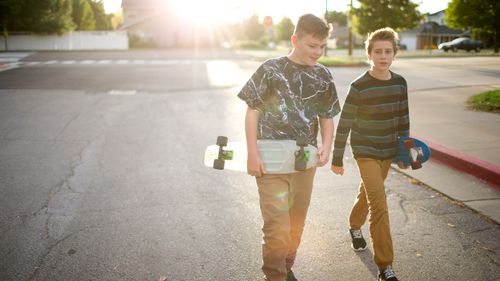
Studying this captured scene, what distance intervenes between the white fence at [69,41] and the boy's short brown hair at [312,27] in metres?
54.0

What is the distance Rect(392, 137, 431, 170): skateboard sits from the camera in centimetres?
324

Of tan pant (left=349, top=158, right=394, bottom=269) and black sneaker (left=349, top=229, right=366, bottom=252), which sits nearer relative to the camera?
tan pant (left=349, top=158, right=394, bottom=269)

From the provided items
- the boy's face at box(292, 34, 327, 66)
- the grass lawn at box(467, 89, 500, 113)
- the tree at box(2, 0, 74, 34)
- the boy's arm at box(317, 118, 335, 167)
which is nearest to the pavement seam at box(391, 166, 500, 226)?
the boy's arm at box(317, 118, 335, 167)

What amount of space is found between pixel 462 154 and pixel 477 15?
49315 mm

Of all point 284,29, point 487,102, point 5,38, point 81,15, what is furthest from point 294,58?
point 284,29

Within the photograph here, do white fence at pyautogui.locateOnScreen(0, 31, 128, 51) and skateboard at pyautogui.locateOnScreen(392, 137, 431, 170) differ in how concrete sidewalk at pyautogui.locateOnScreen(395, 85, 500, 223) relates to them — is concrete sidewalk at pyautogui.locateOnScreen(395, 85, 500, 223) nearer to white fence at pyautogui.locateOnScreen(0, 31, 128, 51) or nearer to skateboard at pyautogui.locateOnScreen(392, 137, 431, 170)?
skateboard at pyautogui.locateOnScreen(392, 137, 431, 170)

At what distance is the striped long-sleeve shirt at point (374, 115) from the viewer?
3174 mm

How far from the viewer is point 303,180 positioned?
9.70 ft

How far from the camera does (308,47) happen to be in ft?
8.79

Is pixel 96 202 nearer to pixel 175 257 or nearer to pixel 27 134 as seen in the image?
pixel 175 257

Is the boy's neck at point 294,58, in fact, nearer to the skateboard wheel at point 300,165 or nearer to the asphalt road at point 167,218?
the skateboard wheel at point 300,165

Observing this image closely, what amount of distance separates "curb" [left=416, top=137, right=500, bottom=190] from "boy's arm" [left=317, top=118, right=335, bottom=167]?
3223mm

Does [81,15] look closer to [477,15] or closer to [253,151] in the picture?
[477,15]

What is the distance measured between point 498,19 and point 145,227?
53.1 meters
